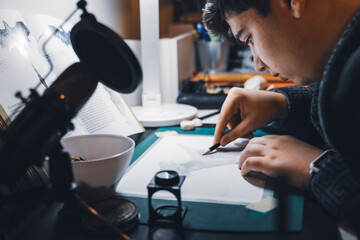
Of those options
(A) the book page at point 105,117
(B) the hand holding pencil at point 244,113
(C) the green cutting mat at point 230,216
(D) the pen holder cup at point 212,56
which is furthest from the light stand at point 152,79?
(D) the pen holder cup at point 212,56

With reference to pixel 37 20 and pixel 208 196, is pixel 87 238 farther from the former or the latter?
pixel 37 20

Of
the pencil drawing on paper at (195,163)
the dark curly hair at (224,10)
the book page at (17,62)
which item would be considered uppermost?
the dark curly hair at (224,10)

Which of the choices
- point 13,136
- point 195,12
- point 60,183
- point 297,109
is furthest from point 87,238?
point 195,12

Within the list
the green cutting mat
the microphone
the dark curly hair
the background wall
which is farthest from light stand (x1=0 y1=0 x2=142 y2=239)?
the background wall

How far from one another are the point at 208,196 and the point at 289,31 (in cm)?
39

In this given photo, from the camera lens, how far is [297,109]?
869mm

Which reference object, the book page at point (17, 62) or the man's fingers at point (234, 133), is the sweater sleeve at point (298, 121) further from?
the book page at point (17, 62)

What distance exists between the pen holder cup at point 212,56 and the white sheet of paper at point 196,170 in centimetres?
119

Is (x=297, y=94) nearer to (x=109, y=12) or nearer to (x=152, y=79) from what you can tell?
(x=152, y=79)

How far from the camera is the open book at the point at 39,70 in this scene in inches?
27.7

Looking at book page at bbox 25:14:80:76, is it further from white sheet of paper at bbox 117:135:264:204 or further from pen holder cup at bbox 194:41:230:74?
pen holder cup at bbox 194:41:230:74

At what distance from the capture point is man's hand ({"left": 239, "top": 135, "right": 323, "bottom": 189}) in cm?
60

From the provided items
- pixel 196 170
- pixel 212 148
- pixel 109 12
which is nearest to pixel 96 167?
pixel 196 170

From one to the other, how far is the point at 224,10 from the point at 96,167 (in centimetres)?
47
